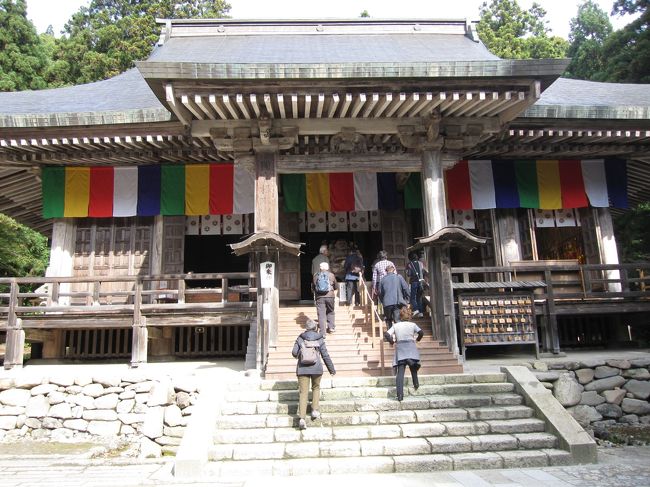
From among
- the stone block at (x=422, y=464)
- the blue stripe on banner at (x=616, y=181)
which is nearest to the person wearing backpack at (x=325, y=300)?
the stone block at (x=422, y=464)

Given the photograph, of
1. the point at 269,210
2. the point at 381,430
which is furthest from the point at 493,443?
the point at 269,210

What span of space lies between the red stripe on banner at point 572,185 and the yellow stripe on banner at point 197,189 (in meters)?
8.59

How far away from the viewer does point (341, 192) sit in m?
11.7

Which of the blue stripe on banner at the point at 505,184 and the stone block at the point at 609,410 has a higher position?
the blue stripe on banner at the point at 505,184

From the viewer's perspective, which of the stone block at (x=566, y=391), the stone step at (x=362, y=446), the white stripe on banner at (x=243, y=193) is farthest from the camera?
the white stripe on banner at (x=243, y=193)

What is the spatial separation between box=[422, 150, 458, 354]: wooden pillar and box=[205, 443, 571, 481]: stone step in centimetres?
267

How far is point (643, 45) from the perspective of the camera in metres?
19.4

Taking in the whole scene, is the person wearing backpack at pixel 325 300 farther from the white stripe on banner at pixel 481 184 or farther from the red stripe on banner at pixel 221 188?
the white stripe on banner at pixel 481 184

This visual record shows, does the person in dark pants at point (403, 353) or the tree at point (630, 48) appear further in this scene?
the tree at point (630, 48)

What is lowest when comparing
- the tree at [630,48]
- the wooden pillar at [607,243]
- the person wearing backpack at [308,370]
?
the person wearing backpack at [308,370]

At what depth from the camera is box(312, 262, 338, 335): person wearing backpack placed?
28.3 ft

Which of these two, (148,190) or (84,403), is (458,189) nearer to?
(148,190)

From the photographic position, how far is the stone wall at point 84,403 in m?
8.16

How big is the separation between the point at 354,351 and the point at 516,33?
3319cm
